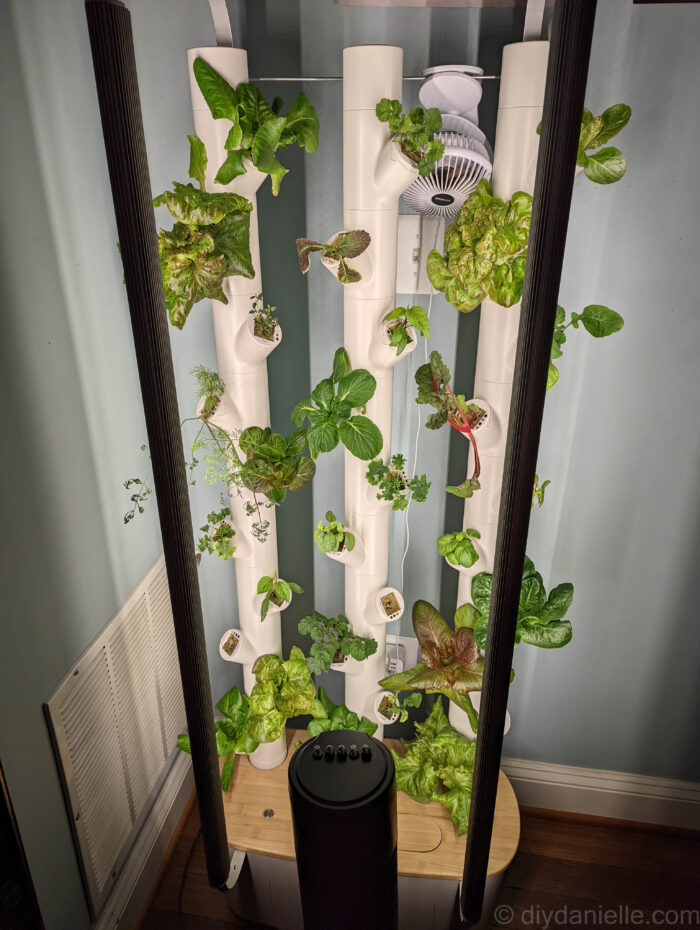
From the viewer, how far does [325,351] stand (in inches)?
64.4

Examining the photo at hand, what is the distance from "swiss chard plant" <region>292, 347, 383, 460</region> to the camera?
1406mm

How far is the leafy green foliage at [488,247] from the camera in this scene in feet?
4.09

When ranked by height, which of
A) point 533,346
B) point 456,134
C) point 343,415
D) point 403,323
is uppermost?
point 456,134

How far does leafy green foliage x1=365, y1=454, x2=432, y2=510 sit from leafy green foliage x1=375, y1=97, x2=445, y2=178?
2.07 feet

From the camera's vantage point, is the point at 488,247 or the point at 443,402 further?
the point at 443,402

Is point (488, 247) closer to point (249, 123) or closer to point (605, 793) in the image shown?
point (249, 123)

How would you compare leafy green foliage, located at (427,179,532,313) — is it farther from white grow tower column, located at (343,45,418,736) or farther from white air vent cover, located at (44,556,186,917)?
white air vent cover, located at (44,556,186,917)

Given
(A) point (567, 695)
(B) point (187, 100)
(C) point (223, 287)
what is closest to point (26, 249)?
(C) point (223, 287)

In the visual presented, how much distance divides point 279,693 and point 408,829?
486 millimetres

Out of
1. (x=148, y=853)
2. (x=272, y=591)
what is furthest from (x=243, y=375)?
(x=148, y=853)

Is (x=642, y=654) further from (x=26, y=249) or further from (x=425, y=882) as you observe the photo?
(x=26, y=249)

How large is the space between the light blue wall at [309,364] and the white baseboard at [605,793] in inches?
10.0

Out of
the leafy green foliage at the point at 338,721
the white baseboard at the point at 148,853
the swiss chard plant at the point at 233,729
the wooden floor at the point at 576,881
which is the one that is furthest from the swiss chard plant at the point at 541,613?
the white baseboard at the point at 148,853

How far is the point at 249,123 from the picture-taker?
1.25 m
